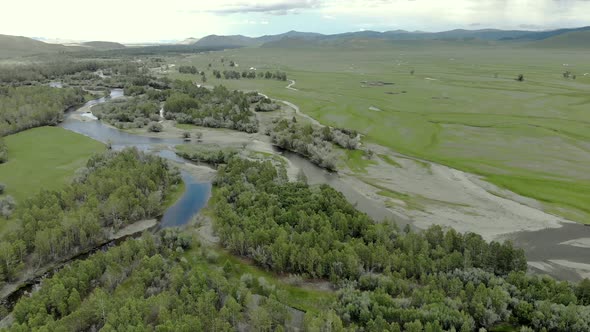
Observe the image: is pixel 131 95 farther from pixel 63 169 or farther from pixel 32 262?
pixel 32 262

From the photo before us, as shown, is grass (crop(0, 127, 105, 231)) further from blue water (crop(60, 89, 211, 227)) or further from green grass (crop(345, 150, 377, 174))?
green grass (crop(345, 150, 377, 174))

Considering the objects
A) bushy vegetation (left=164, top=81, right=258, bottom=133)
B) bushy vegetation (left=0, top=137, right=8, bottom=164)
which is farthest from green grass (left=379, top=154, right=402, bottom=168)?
bushy vegetation (left=0, top=137, right=8, bottom=164)

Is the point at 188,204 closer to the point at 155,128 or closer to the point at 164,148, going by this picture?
the point at 164,148

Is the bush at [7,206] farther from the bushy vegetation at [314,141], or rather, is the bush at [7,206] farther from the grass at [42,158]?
the bushy vegetation at [314,141]

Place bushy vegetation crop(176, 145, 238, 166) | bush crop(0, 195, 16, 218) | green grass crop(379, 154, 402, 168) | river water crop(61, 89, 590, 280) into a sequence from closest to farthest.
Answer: river water crop(61, 89, 590, 280) → bush crop(0, 195, 16, 218) → green grass crop(379, 154, 402, 168) → bushy vegetation crop(176, 145, 238, 166)

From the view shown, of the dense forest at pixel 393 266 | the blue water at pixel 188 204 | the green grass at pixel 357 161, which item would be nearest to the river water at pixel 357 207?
the blue water at pixel 188 204

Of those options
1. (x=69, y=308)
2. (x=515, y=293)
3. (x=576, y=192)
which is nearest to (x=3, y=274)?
(x=69, y=308)
